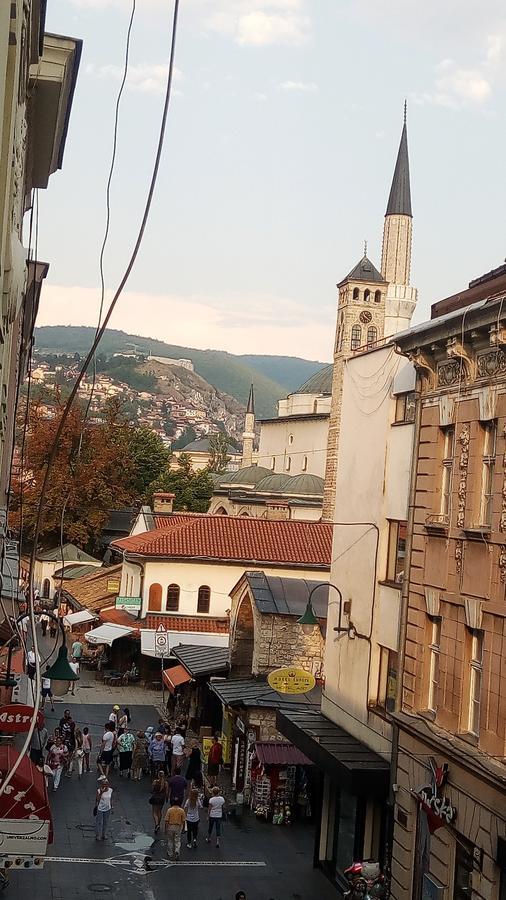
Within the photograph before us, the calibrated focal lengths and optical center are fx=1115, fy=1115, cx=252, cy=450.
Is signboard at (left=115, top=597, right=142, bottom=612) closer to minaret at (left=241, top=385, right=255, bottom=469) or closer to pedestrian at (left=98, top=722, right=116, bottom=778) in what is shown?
pedestrian at (left=98, top=722, right=116, bottom=778)

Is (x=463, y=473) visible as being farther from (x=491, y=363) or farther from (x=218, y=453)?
(x=218, y=453)

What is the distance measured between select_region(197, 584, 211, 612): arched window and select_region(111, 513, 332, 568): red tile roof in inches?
58.7

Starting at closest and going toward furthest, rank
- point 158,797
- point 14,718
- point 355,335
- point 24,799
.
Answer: point 24,799
point 14,718
point 158,797
point 355,335

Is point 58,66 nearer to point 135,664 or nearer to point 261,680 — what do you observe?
point 261,680

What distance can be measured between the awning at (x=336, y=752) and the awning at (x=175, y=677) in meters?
10.1

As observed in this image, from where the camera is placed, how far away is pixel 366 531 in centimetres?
2227

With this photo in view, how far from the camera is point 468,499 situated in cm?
1670

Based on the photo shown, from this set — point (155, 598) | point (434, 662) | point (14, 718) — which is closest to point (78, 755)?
point (14, 718)

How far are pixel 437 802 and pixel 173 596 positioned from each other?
99.8ft

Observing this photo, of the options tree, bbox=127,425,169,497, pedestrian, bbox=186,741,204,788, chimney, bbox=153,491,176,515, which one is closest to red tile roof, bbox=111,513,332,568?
chimney, bbox=153,491,176,515

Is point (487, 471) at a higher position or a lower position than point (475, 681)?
higher

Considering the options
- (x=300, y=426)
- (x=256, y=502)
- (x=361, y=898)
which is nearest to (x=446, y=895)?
(x=361, y=898)

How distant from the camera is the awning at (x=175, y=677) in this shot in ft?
114

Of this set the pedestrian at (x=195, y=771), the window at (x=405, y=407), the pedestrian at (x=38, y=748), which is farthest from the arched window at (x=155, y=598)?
the window at (x=405, y=407)
